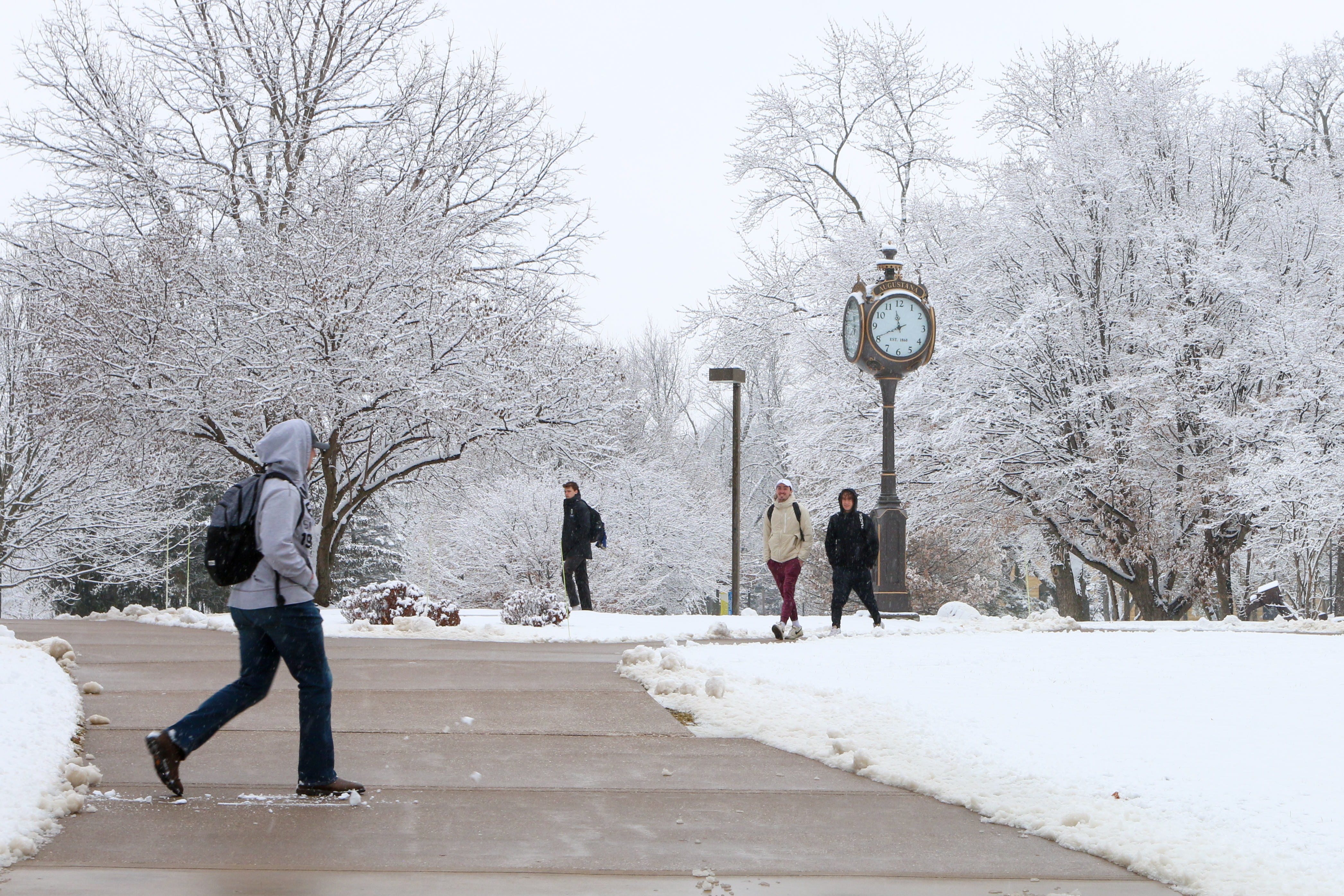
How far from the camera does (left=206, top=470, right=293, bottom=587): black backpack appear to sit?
5367 mm

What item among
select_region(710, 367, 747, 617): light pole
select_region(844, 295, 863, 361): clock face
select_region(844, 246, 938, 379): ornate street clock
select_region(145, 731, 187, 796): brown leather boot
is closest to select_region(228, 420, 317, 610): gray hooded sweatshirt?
select_region(145, 731, 187, 796): brown leather boot

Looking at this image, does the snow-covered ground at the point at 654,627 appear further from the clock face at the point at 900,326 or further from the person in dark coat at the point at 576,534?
the clock face at the point at 900,326

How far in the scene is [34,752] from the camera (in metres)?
5.83

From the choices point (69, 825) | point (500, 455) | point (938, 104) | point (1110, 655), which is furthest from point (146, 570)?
point (69, 825)

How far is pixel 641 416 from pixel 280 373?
31.4m

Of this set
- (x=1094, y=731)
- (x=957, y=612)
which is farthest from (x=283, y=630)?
(x=957, y=612)

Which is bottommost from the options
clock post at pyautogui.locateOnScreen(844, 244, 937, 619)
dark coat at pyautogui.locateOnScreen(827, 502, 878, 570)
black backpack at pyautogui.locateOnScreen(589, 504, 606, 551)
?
dark coat at pyautogui.locateOnScreen(827, 502, 878, 570)

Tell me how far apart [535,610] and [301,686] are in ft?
33.5

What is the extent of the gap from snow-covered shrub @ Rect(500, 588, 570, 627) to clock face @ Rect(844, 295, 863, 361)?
542 centimetres

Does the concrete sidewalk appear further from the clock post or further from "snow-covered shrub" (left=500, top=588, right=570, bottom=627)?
the clock post

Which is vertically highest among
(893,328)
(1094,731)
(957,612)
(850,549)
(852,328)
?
(852,328)

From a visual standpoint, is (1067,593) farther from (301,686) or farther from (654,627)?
(301,686)

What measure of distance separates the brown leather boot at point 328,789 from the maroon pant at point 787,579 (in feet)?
25.9

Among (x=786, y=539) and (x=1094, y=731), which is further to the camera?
(x=786, y=539)
